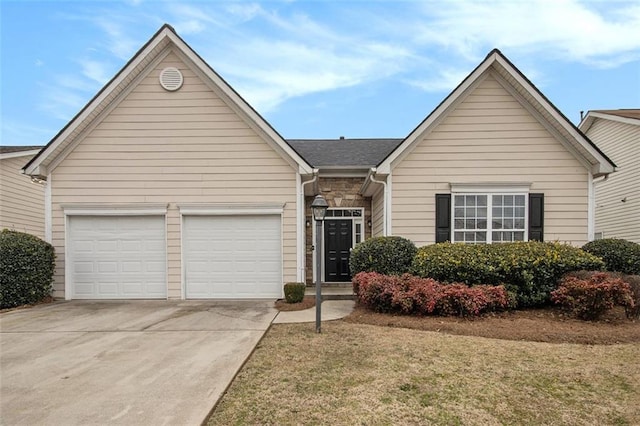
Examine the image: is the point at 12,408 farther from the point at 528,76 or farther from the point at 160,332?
the point at 528,76

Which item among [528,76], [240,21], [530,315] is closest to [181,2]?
[240,21]

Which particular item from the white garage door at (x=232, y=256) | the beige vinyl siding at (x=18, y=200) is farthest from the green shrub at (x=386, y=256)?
the beige vinyl siding at (x=18, y=200)

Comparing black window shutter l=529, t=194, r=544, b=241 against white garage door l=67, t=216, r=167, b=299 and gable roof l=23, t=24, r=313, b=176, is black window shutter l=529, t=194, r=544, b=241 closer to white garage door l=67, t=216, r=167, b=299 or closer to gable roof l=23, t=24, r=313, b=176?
gable roof l=23, t=24, r=313, b=176

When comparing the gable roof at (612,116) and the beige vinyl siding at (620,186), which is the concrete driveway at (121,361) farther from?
the gable roof at (612,116)

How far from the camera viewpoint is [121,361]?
15.9 feet

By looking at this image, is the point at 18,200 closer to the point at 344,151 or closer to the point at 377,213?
the point at 344,151

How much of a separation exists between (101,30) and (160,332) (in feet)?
25.5

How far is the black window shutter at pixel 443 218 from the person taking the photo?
382 inches

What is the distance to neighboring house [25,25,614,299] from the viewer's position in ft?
31.8

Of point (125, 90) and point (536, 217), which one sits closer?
point (536, 217)

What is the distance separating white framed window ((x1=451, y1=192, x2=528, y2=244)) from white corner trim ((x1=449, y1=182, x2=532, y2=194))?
0.33ft

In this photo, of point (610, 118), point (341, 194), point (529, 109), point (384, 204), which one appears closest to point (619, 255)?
point (529, 109)

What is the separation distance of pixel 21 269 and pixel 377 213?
29.7 feet

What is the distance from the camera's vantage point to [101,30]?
9.43 metres
